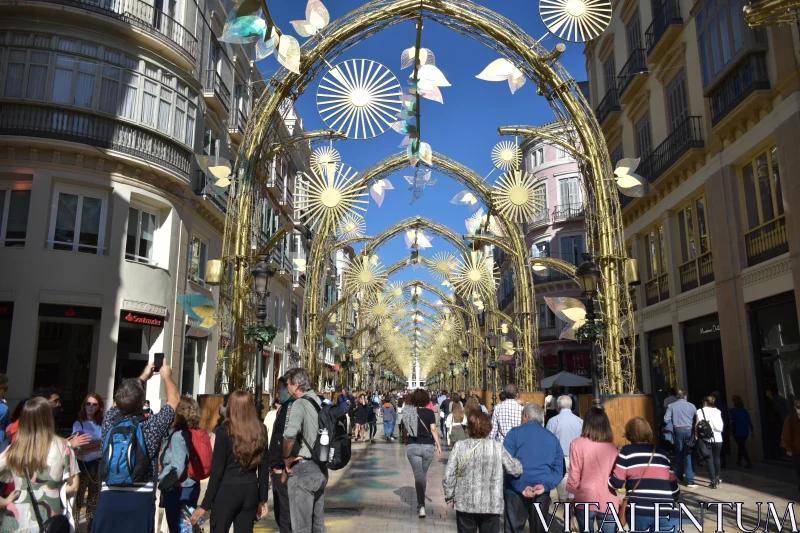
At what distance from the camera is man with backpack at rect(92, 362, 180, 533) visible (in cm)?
467

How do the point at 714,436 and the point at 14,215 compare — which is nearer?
the point at 714,436

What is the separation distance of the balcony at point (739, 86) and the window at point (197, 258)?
55.8 ft

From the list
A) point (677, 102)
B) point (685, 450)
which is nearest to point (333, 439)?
point (685, 450)

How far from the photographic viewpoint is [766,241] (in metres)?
15.0

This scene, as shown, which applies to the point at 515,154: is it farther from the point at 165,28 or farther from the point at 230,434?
the point at 230,434

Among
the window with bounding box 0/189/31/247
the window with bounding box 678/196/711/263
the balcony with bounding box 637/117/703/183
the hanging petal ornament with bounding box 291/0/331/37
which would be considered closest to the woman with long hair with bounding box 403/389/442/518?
the hanging petal ornament with bounding box 291/0/331/37

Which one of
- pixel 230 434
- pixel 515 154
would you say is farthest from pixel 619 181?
pixel 230 434

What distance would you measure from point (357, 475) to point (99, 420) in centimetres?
738

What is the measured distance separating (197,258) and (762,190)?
18.1 meters

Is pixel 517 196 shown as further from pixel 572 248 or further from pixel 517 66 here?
pixel 572 248

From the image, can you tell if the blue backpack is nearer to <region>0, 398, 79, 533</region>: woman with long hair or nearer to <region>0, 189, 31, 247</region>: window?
<region>0, 398, 79, 533</region>: woman with long hair

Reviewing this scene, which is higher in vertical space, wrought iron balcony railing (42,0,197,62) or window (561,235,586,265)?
wrought iron balcony railing (42,0,197,62)

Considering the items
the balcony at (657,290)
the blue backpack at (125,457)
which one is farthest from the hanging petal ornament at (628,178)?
the blue backpack at (125,457)

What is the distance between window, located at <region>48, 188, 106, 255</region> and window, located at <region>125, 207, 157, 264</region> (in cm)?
84
